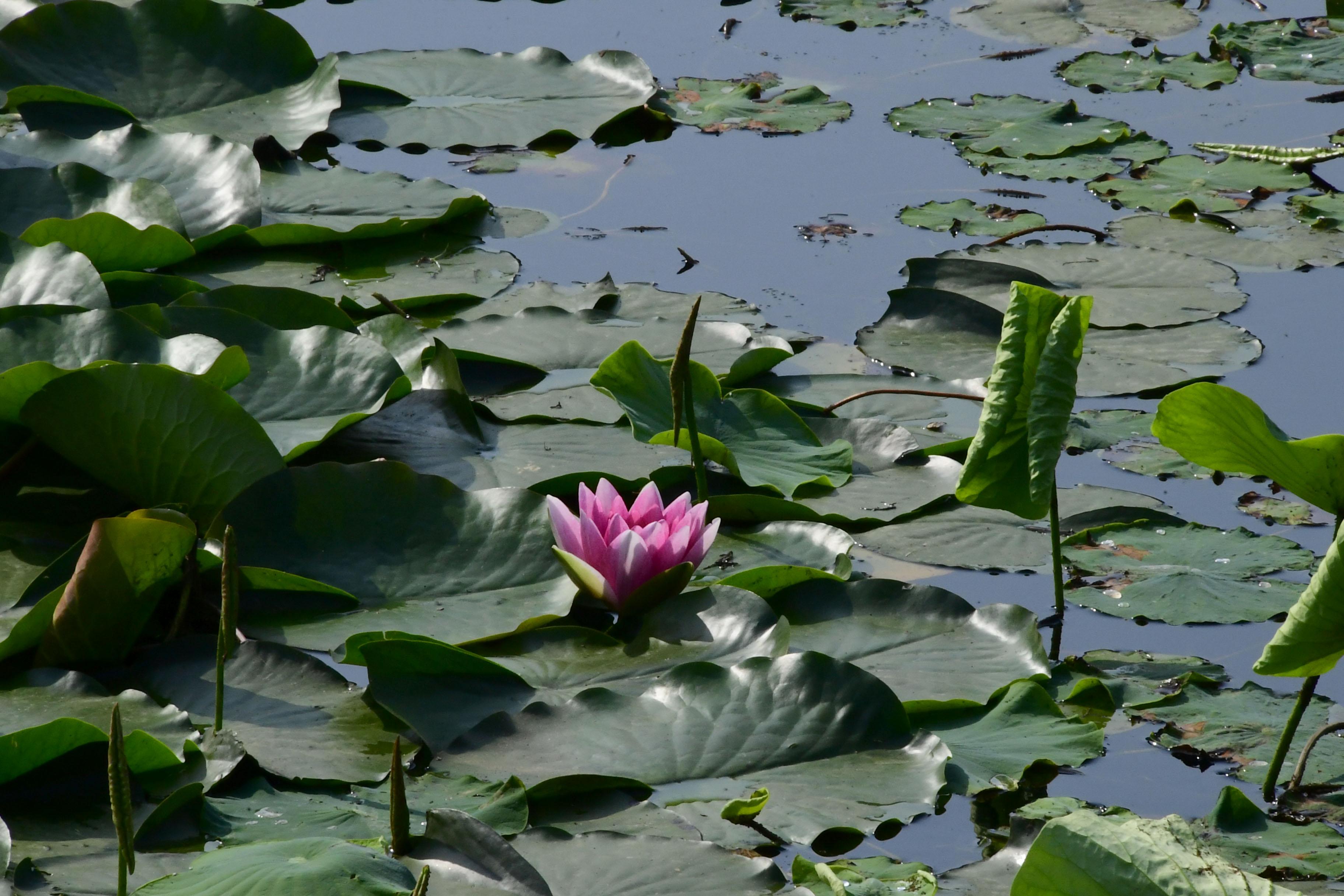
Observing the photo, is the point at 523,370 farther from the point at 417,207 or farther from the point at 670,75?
the point at 670,75

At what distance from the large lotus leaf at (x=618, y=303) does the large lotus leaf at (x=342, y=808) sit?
4.72 ft

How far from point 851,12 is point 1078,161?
157cm

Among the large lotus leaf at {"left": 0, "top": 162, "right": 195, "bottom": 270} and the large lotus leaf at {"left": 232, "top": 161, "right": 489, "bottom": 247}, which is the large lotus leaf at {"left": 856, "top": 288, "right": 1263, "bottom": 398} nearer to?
the large lotus leaf at {"left": 232, "top": 161, "right": 489, "bottom": 247}

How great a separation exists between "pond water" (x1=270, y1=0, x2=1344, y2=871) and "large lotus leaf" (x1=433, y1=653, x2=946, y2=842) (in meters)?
0.07

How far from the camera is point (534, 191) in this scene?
367 centimetres

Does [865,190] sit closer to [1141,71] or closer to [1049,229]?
[1049,229]

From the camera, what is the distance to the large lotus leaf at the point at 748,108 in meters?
4.12

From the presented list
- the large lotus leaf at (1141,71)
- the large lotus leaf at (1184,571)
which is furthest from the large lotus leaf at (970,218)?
the large lotus leaf at (1184,571)

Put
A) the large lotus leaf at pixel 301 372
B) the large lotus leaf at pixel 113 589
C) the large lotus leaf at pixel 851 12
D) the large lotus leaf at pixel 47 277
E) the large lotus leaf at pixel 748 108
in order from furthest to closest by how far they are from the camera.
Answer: the large lotus leaf at pixel 851 12, the large lotus leaf at pixel 748 108, the large lotus leaf at pixel 47 277, the large lotus leaf at pixel 301 372, the large lotus leaf at pixel 113 589

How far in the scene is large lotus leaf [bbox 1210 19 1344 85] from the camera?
455 centimetres

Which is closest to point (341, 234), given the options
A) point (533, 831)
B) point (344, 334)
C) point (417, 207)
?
point (417, 207)

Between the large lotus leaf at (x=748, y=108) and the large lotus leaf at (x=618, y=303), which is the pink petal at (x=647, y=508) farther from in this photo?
the large lotus leaf at (x=748, y=108)

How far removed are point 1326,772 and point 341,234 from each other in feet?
7.38

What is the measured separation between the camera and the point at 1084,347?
277 centimetres
